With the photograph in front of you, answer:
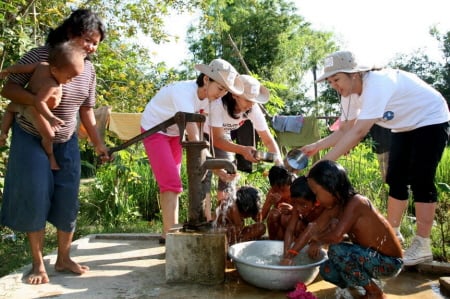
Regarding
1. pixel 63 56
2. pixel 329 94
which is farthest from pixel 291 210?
pixel 329 94

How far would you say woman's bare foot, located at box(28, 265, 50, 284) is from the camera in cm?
260

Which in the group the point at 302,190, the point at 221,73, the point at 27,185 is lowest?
the point at 302,190

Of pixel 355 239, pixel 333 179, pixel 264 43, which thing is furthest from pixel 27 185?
pixel 264 43

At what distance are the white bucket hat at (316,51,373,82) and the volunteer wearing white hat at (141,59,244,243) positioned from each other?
0.65 meters

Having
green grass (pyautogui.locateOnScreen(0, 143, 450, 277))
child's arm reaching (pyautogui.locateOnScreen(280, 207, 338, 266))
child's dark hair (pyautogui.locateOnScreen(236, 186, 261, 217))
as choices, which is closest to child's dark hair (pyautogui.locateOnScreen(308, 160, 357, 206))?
child's arm reaching (pyautogui.locateOnScreen(280, 207, 338, 266))

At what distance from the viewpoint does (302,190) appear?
8.87 ft

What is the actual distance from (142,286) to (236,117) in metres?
1.60

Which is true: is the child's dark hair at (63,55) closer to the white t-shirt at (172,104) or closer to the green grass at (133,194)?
the white t-shirt at (172,104)

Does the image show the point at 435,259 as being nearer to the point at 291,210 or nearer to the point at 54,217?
the point at 291,210

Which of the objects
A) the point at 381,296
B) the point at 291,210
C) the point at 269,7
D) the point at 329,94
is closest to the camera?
the point at 381,296

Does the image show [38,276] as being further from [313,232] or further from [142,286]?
[313,232]

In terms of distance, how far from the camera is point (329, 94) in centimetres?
2670

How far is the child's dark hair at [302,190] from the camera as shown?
8.86ft

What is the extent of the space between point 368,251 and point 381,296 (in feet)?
0.79
